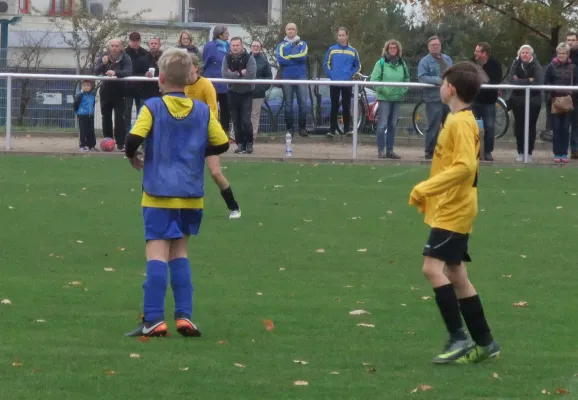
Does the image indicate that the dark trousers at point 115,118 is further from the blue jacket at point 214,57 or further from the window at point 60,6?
the window at point 60,6

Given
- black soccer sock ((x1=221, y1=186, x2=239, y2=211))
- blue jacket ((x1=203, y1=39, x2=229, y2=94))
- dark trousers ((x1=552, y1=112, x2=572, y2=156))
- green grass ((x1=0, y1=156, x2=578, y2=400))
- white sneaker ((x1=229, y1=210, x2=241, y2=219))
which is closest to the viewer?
green grass ((x1=0, y1=156, x2=578, y2=400))

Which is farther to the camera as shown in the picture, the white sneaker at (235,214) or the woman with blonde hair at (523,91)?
the woman with blonde hair at (523,91)

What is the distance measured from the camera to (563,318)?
8.26 metres

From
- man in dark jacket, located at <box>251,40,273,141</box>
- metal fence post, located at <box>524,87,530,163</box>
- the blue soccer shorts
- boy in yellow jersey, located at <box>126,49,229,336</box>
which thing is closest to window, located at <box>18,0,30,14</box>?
man in dark jacket, located at <box>251,40,273,141</box>

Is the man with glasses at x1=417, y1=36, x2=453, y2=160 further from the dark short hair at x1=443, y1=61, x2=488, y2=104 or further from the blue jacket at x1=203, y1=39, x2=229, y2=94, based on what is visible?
the dark short hair at x1=443, y1=61, x2=488, y2=104

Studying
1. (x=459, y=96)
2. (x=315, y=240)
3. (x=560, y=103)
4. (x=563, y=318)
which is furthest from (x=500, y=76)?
(x=459, y=96)

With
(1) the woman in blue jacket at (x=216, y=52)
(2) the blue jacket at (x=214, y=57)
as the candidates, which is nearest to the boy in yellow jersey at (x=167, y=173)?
(1) the woman in blue jacket at (x=216, y=52)

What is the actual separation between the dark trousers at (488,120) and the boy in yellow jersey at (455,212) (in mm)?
13230

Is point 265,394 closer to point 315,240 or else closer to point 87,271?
point 87,271

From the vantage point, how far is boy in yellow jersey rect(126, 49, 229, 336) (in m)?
7.41

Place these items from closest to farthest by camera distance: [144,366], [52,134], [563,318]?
[144,366]
[563,318]
[52,134]

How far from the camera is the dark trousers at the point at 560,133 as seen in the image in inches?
784

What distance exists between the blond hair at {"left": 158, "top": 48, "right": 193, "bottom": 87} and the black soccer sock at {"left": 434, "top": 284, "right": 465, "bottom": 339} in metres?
1.95

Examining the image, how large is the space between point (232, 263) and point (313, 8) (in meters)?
33.4
